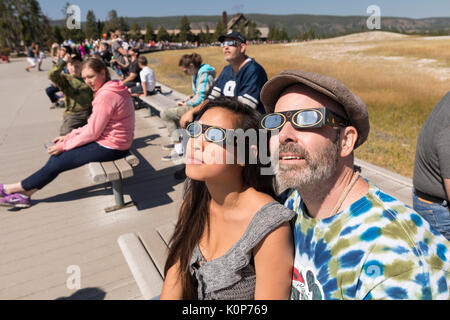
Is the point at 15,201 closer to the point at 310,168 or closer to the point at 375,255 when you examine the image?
the point at 310,168

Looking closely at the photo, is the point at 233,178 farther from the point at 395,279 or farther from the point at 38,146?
the point at 38,146

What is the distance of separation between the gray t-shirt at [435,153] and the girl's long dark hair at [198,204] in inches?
40.2

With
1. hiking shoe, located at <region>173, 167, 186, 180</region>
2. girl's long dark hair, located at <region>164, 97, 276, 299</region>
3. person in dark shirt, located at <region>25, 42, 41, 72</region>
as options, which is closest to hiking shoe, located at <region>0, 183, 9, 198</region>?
hiking shoe, located at <region>173, 167, 186, 180</region>

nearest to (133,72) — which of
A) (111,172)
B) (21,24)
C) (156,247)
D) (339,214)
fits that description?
(111,172)

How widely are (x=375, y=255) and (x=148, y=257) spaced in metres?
1.59

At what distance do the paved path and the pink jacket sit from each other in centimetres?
87

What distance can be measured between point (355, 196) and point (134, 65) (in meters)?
9.18

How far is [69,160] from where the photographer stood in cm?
393

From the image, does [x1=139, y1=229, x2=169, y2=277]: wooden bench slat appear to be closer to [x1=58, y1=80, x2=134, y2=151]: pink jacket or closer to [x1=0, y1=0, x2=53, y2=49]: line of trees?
[x1=58, y1=80, x2=134, y2=151]: pink jacket

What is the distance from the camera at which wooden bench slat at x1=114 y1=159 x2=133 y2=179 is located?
371 centimetres

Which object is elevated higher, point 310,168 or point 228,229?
point 310,168

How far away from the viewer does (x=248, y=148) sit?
1.69 m
